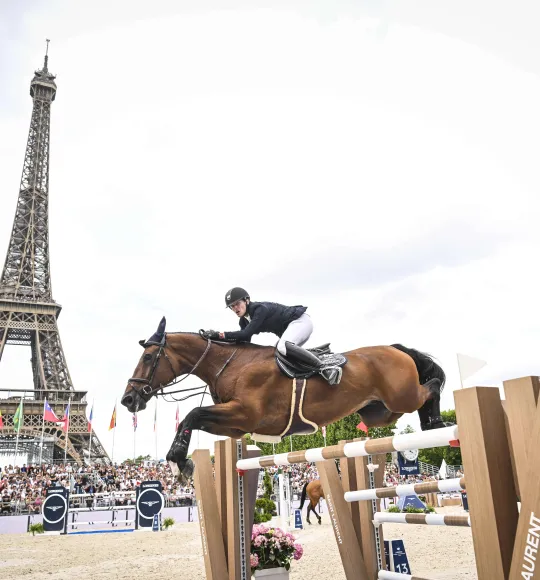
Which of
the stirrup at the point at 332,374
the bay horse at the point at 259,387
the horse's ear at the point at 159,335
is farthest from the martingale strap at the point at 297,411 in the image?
the horse's ear at the point at 159,335

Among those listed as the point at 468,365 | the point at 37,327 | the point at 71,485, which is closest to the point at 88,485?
the point at 71,485

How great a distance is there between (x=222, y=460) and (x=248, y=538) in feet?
2.04

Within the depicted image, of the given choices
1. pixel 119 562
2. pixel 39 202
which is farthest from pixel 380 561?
pixel 39 202

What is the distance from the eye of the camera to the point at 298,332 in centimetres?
443

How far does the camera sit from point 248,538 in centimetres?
418

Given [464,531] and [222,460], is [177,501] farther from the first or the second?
[222,460]

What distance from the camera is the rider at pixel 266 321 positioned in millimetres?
4375

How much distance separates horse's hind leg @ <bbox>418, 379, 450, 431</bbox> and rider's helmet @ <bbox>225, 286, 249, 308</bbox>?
1676 mm

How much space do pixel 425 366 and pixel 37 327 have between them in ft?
119

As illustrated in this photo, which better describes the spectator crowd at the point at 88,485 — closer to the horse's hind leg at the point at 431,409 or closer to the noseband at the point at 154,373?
the horse's hind leg at the point at 431,409

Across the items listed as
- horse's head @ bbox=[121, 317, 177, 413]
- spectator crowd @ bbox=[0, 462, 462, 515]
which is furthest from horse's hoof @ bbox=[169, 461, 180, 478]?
spectator crowd @ bbox=[0, 462, 462, 515]

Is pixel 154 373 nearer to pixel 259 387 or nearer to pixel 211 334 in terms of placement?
pixel 211 334

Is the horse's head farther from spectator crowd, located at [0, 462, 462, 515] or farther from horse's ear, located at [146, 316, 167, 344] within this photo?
spectator crowd, located at [0, 462, 462, 515]

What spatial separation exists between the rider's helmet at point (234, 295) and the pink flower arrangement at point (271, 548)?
2.59m
